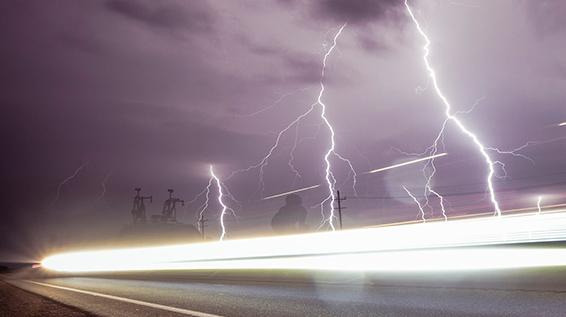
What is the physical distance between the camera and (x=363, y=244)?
45.8ft

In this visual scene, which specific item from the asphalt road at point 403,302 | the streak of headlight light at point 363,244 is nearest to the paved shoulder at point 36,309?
the asphalt road at point 403,302

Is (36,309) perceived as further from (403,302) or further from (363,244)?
(363,244)

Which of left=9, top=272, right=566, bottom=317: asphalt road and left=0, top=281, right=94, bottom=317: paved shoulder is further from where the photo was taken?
left=0, top=281, right=94, bottom=317: paved shoulder

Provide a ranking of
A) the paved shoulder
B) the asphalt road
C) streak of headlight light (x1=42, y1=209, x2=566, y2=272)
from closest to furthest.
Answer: the asphalt road → the paved shoulder → streak of headlight light (x1=42, y1=209, x2=566, y2=272)

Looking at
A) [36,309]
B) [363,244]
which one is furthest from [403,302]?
[363,244]

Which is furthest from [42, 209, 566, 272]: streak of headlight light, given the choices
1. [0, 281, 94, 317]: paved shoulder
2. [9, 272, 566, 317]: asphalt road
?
[0, 281, 94, 317]: paved shoulder

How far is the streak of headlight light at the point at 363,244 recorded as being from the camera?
9352 mm

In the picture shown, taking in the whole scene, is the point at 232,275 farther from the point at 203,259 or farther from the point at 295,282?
the point at 203,259

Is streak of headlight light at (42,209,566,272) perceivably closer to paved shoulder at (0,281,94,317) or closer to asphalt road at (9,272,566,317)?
asphalt road at (9,272,566,317)

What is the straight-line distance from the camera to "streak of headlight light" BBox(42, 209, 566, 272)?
9.35 m

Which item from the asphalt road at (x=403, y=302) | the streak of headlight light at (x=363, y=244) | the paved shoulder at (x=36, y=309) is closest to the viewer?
the asphalt road at (x=403, y=302)

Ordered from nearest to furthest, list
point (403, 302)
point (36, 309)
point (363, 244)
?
1. point (403, 302)
2. point (36, 309)
3. point (363, 244)

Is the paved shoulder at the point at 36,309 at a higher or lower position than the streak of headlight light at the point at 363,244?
lower

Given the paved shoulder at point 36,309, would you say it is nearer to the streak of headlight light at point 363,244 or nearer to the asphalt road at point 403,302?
the asphalt road at point 403,302
